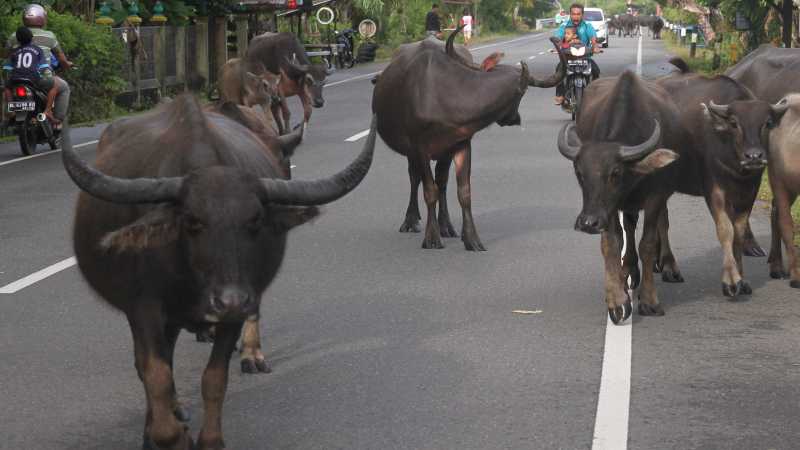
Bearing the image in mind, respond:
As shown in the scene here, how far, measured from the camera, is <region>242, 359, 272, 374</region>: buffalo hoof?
25.7 feet

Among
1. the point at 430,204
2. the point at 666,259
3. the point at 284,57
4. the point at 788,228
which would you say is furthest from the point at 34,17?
the point at 788,228

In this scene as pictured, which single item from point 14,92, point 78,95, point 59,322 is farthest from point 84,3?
point 59,322

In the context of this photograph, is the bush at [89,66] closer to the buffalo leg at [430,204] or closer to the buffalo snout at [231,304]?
the buffalo leg at [430,204]

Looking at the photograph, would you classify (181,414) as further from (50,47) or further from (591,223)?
(50,47)

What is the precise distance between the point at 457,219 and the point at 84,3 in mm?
18877

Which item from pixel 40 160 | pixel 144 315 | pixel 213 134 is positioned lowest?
pixel 40 160

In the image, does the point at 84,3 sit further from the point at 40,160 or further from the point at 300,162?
the point at 300,162

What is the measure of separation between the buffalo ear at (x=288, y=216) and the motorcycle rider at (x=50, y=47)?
13.7m

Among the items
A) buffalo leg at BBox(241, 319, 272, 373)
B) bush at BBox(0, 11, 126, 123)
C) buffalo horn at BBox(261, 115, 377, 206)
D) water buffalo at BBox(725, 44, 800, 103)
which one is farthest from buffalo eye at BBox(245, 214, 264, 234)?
bush at BBox(0, 11, 126, 123)

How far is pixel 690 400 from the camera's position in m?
7.12

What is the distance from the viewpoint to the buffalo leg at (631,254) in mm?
9703

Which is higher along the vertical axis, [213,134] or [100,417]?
[213,134]

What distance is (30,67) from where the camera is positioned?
19.0 meters

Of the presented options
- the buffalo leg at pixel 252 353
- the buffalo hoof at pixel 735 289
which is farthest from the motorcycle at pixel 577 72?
the buffalo leg at pixel 252 353
